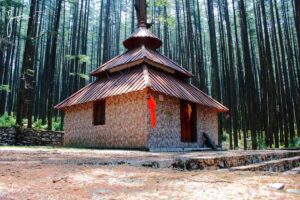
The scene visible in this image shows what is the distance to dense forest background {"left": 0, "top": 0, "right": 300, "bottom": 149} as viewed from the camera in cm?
1457

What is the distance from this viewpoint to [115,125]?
33.9 ft

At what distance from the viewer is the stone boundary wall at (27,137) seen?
13970 millimetres

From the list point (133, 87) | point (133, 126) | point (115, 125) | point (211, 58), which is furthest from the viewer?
point (211, 58)

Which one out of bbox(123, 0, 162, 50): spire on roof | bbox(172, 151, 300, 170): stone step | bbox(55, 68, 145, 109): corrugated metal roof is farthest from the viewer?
bbox(123, 0, 162, 50): spire on roof

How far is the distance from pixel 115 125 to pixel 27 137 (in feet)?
22.9

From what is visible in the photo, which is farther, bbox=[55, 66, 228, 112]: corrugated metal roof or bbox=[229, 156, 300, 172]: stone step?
bbox=[55, 66, 228, 112]: corrugated metal roof

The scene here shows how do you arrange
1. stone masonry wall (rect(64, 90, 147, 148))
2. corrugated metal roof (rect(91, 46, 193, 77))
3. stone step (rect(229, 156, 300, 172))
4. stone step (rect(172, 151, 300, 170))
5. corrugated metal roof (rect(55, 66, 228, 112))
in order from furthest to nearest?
corrugated metal roof (rect(91, 46, 193, 77)) < stone masonry wall (rect(64, 90, 147, 148)) < corrugated metal roof (rect(55, 66, 228, 112)) < stone step (rect(229, 156, 300, 172)) < stone step (rect(172, 151, 300, 170))

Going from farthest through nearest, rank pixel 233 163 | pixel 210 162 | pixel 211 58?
pixel 211 58
pixel 233 163
pixel 210 162

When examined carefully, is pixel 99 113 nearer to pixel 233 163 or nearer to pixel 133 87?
pixel 133 87

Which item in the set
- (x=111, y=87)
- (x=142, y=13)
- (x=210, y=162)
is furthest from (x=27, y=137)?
(x=210, y=162)

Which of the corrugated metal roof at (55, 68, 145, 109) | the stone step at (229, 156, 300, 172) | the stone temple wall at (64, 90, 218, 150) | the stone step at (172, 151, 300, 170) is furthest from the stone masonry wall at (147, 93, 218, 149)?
the stone step at (172, 151, 300, 170)

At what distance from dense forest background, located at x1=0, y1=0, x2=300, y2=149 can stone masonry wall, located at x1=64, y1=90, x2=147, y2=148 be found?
15.7ft

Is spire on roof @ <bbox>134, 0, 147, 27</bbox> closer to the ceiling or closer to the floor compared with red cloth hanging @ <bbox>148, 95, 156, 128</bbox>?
closer to the ceiling

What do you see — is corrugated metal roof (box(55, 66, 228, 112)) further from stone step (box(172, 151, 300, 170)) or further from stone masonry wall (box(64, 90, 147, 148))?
stone step (box(172, 151, 300, 170))
